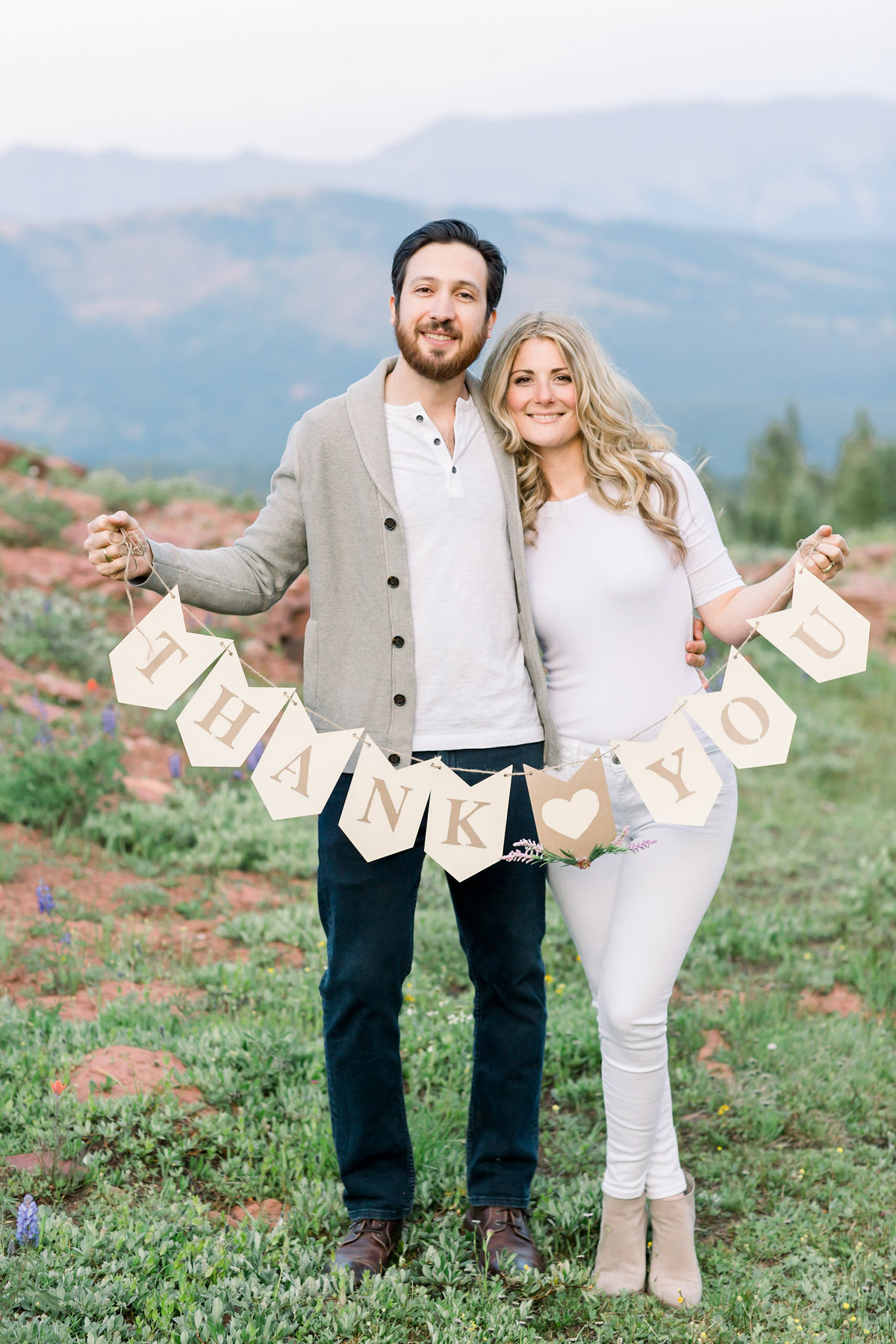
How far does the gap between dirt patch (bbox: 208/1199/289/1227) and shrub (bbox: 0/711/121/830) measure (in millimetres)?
2787

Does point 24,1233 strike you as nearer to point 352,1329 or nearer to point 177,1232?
point 177,1232

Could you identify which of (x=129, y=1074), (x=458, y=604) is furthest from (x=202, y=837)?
(x=458, y=604)

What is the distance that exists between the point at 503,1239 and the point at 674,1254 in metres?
0.46

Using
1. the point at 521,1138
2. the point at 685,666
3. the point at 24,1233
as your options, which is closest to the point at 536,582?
the point at 685,666

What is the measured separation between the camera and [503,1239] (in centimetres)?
307

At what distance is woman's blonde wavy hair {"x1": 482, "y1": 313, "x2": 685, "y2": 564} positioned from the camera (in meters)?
2.95

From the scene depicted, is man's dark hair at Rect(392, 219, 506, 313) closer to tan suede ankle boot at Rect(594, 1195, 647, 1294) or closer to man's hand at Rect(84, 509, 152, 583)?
man's hand at Rect(84, 509, 152, 583)

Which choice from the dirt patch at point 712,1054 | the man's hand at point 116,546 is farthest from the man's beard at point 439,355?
the dirt patch at point 712,1054

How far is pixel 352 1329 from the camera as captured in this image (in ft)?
8.93

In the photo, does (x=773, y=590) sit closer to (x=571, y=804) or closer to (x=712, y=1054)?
(x=571, y=804)

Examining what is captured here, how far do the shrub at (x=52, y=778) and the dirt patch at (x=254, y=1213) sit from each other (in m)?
2.79

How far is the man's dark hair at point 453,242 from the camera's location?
2963 mm

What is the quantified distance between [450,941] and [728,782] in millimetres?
2285

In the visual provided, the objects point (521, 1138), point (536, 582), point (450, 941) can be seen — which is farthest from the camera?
point (450, 941)
